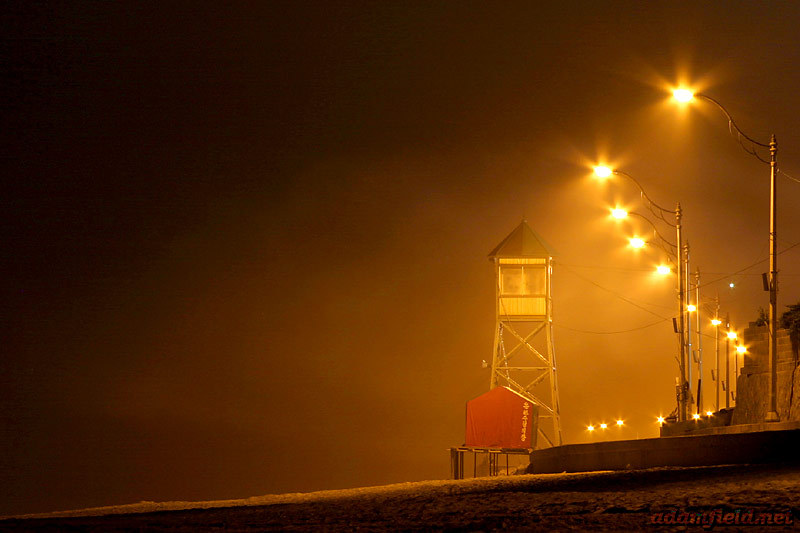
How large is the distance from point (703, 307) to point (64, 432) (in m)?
88.6

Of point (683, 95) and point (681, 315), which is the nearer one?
point (683, 95)

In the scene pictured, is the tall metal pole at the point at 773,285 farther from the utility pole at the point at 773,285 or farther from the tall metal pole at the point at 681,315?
the tall metal pole at the point at 681,315

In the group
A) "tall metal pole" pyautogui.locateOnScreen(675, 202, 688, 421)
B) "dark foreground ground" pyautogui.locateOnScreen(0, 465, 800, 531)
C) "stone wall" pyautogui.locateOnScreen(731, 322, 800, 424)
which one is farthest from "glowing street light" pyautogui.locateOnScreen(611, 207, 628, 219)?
"dark foreground ground" pyautogui.locateOnScreen(0, 465, 800, 531)

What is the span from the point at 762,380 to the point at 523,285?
63.5 feet

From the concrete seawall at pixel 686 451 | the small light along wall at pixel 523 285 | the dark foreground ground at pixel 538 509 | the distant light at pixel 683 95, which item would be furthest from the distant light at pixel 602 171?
the small light along wall at pixel 523 285

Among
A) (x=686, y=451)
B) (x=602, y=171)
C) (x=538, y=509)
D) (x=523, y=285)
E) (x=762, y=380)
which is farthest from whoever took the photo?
(x=523, y=285)

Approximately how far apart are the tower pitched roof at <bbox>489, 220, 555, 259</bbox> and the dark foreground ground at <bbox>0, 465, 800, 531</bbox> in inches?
1427

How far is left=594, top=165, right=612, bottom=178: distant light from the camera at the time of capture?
117 feet

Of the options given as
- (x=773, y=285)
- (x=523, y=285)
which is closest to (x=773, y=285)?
(x=773, y=285)

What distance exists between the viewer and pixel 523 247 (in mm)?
54656

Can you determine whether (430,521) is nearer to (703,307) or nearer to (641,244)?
(641,244)

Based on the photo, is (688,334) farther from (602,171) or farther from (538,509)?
(538,509)

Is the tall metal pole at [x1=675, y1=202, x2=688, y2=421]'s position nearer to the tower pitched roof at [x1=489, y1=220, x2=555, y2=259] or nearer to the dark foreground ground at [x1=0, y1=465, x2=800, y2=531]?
the tower pitched roof at [x1=489, y1=220, x2=555, y2=259]

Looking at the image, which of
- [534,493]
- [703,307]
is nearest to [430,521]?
[534,493]
